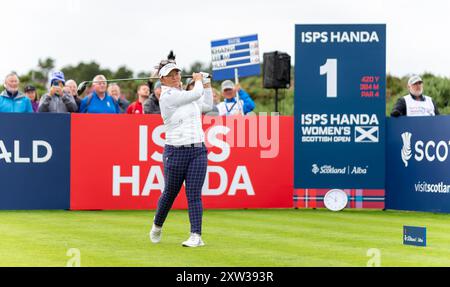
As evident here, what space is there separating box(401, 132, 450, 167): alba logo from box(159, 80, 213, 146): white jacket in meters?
6.74

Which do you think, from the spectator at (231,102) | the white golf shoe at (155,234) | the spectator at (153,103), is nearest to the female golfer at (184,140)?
the white golf shoe at (155,234)

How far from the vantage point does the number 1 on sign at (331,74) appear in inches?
728

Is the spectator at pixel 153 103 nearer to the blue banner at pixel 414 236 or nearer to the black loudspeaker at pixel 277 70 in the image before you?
the black loudspeaker at pixel 277 70

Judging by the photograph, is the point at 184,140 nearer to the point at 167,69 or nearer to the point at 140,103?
the point at 167,69

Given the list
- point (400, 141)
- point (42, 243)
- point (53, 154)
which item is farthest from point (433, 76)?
point (42, 243)

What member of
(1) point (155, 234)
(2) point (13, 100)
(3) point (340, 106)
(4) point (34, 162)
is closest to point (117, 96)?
(2) point (13, 100)

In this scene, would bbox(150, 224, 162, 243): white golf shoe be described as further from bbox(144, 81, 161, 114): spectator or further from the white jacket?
bbox(144, 81, 161, 114): spectator

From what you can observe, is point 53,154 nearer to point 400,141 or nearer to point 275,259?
point 400,141

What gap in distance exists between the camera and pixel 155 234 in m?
12.6

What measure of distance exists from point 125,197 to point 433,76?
968 inches

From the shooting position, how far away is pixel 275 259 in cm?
1114

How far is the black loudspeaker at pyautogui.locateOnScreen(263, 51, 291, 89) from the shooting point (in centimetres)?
2177

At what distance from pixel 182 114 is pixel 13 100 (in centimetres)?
679
